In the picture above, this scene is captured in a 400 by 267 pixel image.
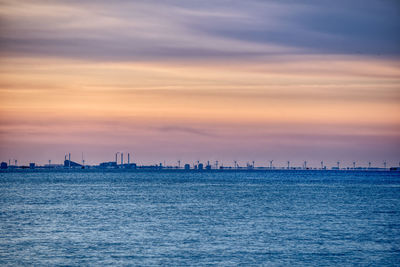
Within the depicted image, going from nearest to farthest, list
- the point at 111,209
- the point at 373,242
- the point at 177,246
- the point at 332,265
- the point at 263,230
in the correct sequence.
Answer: the point at 332,265
the point at 177,246
the point at 373,242
the point at 263,230
the point at 111,209

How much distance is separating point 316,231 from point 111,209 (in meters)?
36.6

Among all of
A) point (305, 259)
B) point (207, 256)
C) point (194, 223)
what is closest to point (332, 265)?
point (305, 259)

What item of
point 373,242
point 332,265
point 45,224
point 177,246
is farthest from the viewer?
point 45,224

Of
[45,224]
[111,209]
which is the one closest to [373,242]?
[45,224]

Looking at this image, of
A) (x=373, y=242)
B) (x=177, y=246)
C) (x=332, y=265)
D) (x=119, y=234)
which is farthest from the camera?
(x=119, y=234)

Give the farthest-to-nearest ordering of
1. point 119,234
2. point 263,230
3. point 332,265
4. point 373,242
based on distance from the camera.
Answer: point 263,230
point 119,234
point 373,242
point 332,265

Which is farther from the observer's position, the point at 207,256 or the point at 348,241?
the point at 348,241

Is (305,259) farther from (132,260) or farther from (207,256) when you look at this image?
(132,260)

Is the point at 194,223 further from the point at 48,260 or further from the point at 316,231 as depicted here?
the point at 48,260

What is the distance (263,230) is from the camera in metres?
65.6

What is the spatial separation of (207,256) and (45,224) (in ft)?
91.5

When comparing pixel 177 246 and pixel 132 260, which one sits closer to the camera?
pixel 132 260

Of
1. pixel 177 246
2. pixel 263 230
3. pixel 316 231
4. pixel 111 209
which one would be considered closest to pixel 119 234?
pixel 177 246

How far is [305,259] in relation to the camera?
4869 centimetres
